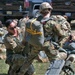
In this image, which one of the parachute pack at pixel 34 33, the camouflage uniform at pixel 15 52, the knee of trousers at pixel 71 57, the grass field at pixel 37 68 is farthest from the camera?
the knee of trousers at pixel 71 57

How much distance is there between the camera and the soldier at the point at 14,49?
10.0 metres

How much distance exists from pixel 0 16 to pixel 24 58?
44.2 ft

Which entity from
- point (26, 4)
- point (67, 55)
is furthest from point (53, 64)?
point (26, 4)

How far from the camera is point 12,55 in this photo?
33.3 feet

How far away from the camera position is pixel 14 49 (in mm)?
10141

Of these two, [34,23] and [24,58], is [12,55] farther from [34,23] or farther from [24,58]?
[34,23]

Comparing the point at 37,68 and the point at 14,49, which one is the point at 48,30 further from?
the point at 37,68

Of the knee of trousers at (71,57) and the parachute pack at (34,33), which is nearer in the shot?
the parachute pack at (34,33)

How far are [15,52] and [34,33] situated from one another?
127 cm

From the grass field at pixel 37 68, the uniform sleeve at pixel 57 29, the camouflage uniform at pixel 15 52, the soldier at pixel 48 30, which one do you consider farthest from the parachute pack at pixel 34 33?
the grass field at pixel 37 68

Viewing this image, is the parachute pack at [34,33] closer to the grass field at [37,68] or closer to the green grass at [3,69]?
the grass field at [37,68]

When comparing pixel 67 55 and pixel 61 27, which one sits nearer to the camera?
pixel 61 27

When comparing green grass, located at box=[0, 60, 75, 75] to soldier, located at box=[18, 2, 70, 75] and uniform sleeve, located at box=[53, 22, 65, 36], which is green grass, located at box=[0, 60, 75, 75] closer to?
soldier, located at box=[18, 2, 70, 75]

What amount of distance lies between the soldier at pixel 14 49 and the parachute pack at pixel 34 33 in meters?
0.72
